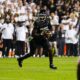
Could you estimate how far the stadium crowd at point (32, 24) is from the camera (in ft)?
75.5

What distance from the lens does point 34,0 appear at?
26.0 metres

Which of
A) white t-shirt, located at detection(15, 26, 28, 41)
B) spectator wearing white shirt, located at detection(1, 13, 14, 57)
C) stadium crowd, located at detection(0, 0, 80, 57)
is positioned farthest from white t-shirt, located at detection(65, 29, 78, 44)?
spectator wearing white shirt, located at detection(1, 13, 14, 57)

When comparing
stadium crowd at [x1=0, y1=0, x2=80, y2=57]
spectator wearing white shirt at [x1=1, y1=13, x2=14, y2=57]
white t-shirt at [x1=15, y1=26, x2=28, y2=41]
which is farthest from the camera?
white t-shirt at [x1=15, y1=26, x2=28, y2=41]

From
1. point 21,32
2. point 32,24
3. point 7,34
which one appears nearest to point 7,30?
point 7,34

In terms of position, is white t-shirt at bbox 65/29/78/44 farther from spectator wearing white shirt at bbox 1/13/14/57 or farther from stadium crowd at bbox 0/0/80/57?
spectator wearing white shirt at bbox 1/13/14/57

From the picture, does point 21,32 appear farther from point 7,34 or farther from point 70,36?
point 70,36

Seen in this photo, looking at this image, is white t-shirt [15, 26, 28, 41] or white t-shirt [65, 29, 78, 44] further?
white t-shirt [65, 29, 78, 44]

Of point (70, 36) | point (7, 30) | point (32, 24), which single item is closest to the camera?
point (7, 30)

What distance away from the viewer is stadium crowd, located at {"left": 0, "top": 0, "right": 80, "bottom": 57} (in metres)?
23.0

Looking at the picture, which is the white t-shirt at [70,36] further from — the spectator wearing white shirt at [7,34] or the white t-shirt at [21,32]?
the spectator wearing white shirt at [7,34]

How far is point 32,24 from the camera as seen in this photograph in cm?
2333

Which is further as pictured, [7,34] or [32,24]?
[32,24]

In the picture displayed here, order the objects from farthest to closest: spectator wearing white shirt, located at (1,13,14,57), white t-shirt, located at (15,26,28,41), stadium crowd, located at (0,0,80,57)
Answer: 1. white t-shirt, located at (15,26,28,41)
2. stadium crowd, located at (0,0,80,57)
3. spectator wearing white shirt, located at (1,13,14,57)

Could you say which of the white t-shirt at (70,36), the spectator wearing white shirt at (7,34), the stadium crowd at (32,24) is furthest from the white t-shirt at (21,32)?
the white t-shirt at (70,36)
